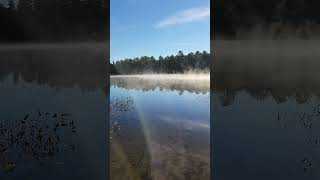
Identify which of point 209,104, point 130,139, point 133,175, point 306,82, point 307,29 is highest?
point 307,29

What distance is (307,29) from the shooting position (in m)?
2.83

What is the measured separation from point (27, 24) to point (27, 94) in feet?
1.80

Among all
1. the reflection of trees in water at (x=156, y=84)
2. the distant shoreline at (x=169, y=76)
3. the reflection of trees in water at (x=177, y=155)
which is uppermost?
the distant shoreline at (x=169, y=76)

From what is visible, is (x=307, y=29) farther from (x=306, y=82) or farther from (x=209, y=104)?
(x=209, y=104)

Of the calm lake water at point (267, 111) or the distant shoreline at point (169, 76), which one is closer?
the calm lake water at point (267, 111)

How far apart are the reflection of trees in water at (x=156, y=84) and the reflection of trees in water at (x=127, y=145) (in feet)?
0.41

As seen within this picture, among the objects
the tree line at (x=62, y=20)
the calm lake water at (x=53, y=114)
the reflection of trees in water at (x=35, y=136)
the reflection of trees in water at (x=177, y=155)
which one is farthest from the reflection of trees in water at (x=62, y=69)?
the reflection of trees in water at (x=177, y=155)

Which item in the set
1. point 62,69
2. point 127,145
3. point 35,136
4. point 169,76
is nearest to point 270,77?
point 169,76

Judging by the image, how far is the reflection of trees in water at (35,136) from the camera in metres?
2.87

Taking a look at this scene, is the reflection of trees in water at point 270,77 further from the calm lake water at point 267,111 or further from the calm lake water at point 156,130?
Answer: the calm lake water at point 156,130

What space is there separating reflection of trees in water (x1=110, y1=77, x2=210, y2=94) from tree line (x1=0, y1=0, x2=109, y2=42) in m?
0.40

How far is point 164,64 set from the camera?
10.2ft

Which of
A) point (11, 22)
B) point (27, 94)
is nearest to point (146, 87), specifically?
point (27, 94)

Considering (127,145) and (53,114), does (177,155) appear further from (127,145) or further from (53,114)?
(53,114)
